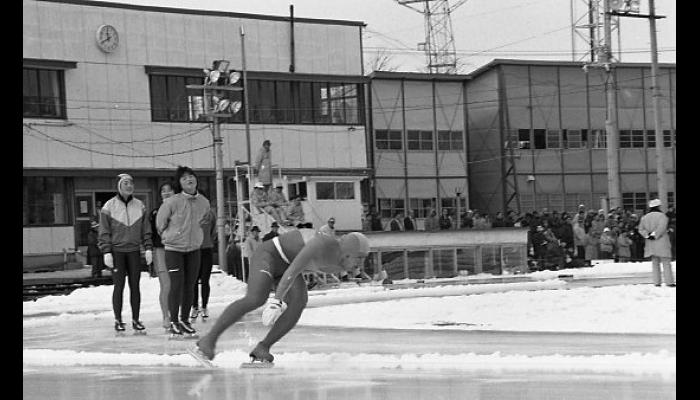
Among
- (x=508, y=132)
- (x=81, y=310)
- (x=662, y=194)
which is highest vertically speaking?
(x=508, y=132)

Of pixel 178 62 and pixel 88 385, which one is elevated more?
pixel 178 62

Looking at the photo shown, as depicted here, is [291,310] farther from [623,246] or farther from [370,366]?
[623,246]

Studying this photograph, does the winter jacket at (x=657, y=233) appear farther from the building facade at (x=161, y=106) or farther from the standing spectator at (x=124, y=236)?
the building facade at (x=161, y=106)

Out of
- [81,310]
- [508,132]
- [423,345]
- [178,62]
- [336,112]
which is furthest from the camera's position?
[508,132]

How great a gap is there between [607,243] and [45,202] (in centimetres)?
1992

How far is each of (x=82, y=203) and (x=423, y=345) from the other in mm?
29698

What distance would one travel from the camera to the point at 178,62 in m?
39.6

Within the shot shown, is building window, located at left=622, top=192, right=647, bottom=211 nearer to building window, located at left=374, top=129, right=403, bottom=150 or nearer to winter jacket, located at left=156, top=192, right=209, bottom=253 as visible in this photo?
building window, located at left=374, top=129, right=403, bottom=150

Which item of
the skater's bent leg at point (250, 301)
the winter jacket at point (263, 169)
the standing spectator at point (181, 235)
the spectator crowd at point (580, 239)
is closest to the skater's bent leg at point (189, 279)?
the standing spectator at point (181, 235)

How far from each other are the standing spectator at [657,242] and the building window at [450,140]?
105ft

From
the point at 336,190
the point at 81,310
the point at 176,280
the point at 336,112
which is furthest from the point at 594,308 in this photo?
the point at 336,112

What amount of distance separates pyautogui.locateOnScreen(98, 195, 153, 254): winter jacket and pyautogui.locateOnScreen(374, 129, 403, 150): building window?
120 feet

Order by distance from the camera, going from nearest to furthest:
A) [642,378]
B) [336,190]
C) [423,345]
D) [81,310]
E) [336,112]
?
[642,378]
[423,345]
[81,310]
[336,190]
[336,112]

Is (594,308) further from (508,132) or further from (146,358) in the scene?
(508,132)
